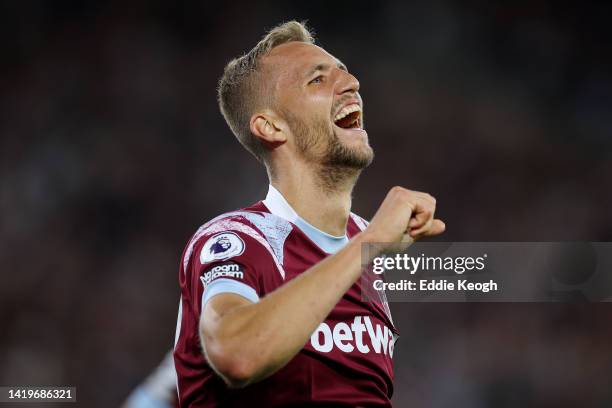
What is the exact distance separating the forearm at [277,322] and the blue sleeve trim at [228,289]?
11cm

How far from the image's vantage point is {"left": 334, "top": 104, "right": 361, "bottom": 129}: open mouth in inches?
108

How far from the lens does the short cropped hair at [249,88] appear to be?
292 cm

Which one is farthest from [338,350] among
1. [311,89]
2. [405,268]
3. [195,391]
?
[405,268]

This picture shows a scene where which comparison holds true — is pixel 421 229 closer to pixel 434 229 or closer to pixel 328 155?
pixel 434 229

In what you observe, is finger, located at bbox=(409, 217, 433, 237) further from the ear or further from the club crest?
the ear

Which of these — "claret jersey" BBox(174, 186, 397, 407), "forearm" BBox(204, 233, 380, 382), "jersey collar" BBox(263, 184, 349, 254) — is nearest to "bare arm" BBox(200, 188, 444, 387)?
"forearm" BBox(204, 233, 380, 382)

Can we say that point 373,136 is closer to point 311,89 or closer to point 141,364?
point 141,364

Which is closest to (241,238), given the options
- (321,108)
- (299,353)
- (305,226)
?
(299,353)

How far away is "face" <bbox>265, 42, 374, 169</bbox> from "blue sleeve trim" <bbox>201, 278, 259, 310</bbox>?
871 millimetres

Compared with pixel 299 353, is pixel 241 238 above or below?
above

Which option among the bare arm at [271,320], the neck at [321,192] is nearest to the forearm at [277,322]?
the bare arm at [271,320]

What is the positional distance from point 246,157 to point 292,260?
5186 mm

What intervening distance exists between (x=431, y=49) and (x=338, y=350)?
228 inches

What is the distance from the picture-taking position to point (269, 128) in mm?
2832
